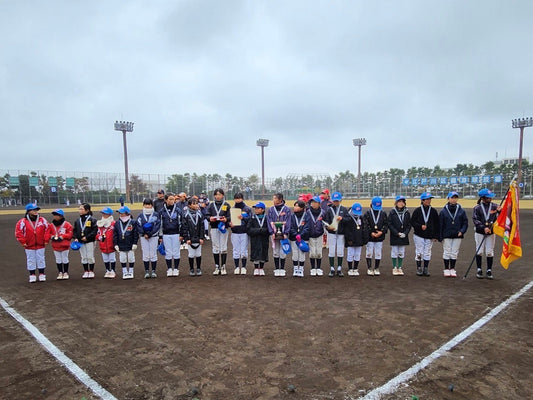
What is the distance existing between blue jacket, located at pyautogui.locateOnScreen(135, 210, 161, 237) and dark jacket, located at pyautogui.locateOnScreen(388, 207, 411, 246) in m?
5.67

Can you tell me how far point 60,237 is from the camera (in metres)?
7.32

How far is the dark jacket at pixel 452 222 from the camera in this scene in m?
7.24

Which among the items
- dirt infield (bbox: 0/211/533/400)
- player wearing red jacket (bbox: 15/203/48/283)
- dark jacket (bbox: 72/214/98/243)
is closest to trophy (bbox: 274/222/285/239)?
dirt infield (bbox: 0/211/533/400)

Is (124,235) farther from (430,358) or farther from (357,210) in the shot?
(430,358)

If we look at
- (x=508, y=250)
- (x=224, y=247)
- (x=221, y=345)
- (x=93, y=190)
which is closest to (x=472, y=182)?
(x=508, y=250)

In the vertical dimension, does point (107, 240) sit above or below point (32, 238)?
below

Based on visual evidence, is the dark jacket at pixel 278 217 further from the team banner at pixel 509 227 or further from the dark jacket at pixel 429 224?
the team banner at pixel 509 227

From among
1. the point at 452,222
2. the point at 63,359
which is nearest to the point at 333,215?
the point at 452,222

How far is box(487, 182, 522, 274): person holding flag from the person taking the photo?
22.2 feet

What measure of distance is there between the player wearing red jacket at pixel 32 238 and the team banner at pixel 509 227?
10.4 meters

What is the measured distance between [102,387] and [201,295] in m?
2.98

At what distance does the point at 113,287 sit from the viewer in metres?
6.76

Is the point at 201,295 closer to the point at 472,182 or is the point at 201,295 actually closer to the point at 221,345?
the point at 221,345

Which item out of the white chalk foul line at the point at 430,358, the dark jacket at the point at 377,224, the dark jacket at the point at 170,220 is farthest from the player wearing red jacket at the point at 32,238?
the dark jacket at the point at 377,224
